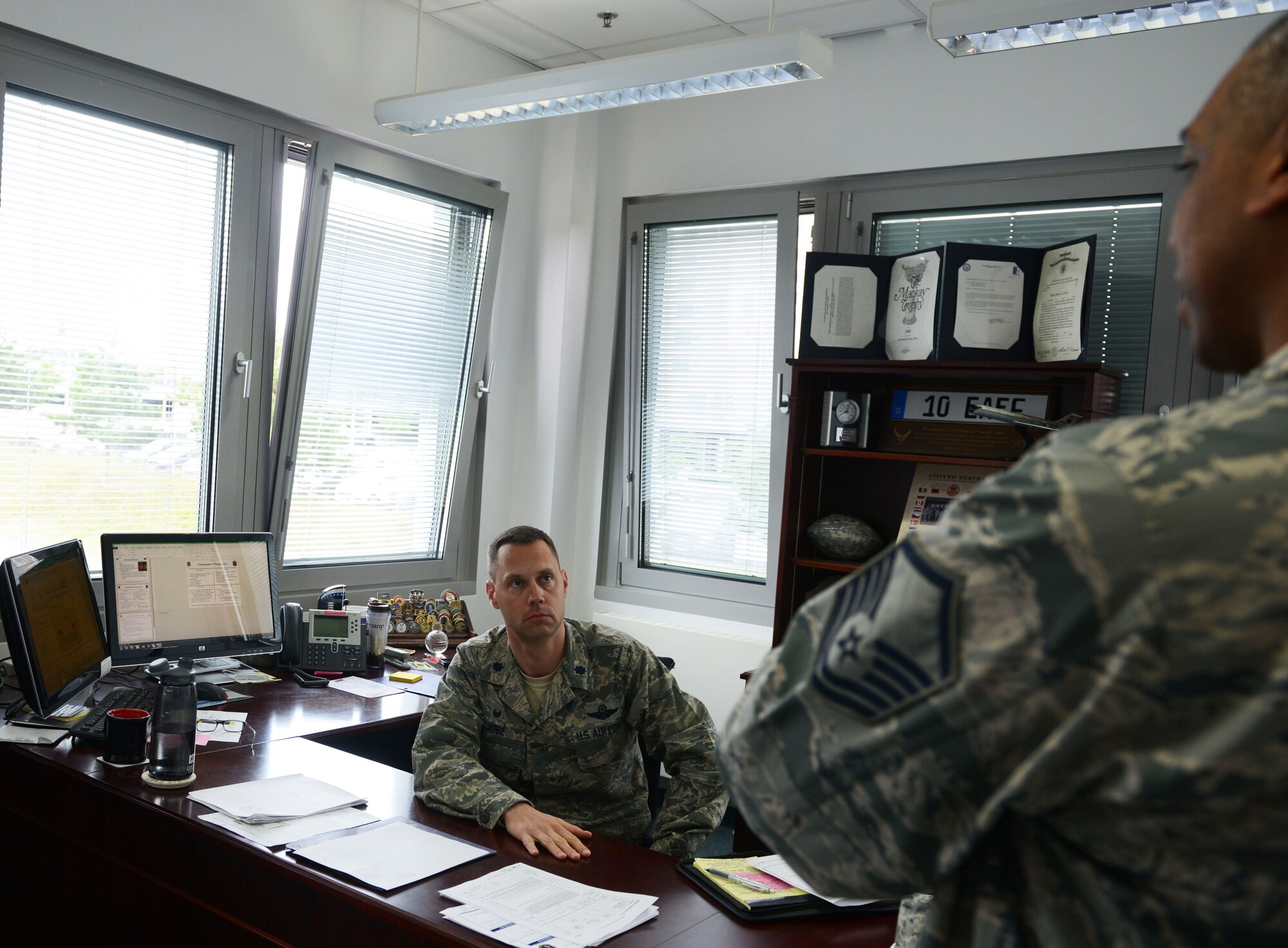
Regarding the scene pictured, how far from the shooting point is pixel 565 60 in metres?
4.95

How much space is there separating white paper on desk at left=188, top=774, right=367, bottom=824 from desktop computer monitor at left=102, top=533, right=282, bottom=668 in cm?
106

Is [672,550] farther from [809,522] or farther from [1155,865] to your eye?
[1155,865]

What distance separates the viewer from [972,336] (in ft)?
12.2

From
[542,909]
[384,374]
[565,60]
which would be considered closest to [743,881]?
[542,909]

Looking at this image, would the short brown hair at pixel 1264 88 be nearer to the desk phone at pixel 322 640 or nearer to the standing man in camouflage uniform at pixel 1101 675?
the standing man in camouflage uniform at pixel 1101 675

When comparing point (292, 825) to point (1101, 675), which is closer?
point (1101, 675)

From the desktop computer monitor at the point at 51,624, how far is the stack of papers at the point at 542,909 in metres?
1.37

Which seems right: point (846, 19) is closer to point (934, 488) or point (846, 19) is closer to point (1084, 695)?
point (934, 488)

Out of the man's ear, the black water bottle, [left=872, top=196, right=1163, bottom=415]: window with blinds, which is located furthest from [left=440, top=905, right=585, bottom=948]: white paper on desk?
[left=872, top=196, right=1163, bottom=415]: window with blinds

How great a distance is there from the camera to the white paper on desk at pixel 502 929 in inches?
63.3

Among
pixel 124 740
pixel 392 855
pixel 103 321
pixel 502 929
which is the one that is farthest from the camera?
pixel 103 321

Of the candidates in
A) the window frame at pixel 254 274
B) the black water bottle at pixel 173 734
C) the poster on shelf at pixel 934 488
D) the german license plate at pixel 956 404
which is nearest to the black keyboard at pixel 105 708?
the black water bottle at pixel 173 734

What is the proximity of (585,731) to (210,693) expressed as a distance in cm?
125

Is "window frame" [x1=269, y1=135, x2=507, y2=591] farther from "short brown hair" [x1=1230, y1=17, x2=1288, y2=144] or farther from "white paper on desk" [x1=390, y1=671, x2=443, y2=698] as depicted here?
"short brown hair" [x1=1230, y1=17, x2=1288, y2=144]
